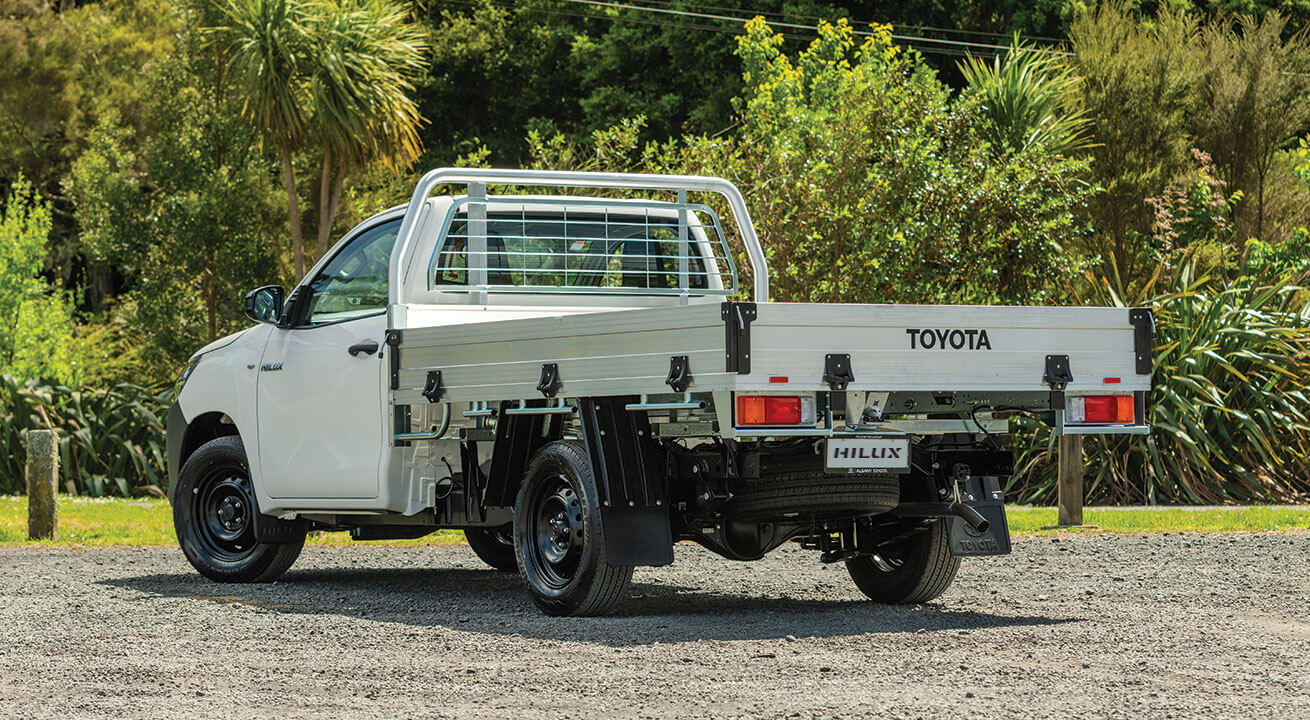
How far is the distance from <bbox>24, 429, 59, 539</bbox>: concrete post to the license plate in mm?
7909

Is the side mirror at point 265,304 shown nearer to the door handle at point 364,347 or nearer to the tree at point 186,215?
the door handle at point 364,347

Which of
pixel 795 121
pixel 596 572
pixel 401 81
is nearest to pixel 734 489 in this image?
pixel 596 572

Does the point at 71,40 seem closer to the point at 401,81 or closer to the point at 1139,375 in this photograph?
the point at 401,81

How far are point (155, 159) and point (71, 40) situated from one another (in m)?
11.9

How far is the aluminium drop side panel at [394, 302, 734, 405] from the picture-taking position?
7766 mm

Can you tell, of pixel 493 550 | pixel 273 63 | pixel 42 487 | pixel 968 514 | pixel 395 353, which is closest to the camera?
pixel 968 514

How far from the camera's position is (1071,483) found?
1454cm

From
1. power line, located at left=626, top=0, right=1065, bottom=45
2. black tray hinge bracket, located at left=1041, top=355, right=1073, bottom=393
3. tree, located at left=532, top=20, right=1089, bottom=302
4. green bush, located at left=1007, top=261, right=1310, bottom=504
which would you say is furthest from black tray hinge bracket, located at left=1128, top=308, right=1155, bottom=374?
power line, located at left=626, top=0, right=1065, bottom=45

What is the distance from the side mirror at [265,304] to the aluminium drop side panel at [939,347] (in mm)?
3623

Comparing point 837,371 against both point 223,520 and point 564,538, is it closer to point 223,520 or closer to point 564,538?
point 564,538

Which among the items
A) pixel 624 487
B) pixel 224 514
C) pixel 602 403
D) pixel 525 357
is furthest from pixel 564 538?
pixel 224 514

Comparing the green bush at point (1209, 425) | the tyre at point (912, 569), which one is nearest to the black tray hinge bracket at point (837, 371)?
the tyre at point (912, 569)

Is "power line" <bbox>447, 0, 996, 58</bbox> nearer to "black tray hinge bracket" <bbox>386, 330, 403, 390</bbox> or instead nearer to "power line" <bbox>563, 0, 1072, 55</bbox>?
"power line" <bbox>563, 0, 1072, 55</bbox>

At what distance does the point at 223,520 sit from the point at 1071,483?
696 cm
